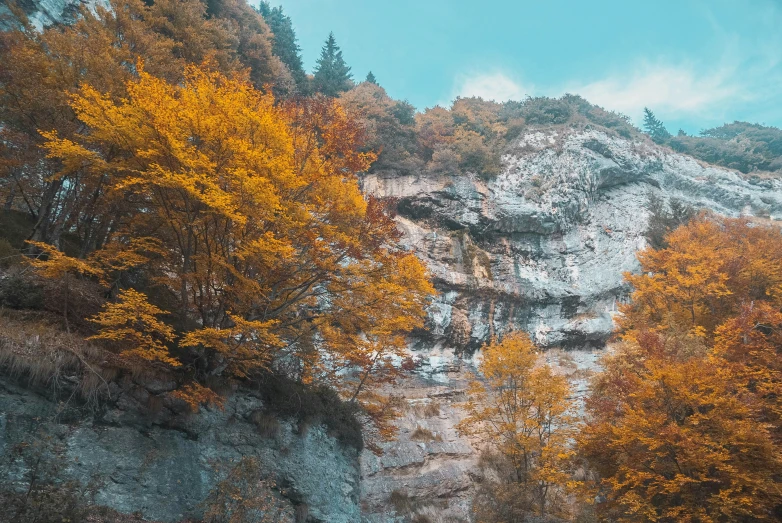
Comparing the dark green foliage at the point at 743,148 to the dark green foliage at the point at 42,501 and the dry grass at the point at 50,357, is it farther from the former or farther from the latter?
the dark green foliage at the point at 42,501

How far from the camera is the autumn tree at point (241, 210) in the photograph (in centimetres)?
817

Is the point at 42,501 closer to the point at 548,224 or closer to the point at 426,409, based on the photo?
the point at 426,409

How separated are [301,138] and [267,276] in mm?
4108

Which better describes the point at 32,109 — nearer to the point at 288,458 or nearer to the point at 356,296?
the point at 356,296

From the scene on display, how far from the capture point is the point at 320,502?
11.9 m

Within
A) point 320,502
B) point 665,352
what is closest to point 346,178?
point 320,502

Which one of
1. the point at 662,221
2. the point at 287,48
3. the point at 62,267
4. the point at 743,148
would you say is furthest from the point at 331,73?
the point at 743,148

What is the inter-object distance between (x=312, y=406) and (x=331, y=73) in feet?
118

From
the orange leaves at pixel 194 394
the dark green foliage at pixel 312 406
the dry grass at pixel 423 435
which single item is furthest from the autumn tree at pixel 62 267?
the dry grass at pixel 423 435

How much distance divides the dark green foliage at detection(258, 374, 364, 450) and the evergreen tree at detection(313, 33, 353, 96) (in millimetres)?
29708

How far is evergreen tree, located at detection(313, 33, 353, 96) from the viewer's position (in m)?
37.9

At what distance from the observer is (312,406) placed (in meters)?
13.2

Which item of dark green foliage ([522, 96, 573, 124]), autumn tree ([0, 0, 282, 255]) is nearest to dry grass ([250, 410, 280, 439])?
autumn tree ([0, 0, 282, 255])

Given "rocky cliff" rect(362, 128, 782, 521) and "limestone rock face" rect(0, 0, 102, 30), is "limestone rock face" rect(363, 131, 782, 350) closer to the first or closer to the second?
"rocky cliff" rect(362, 128, 782, 521)
